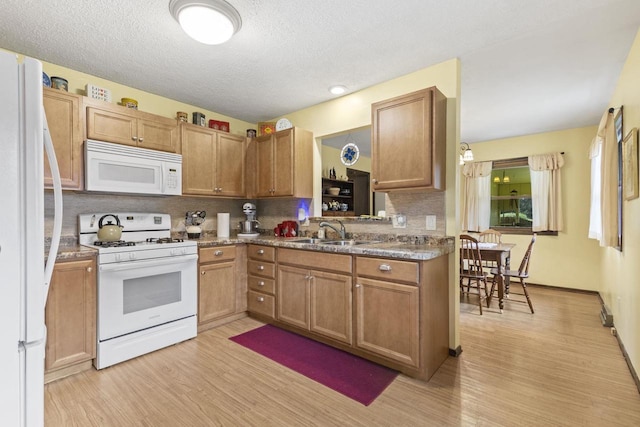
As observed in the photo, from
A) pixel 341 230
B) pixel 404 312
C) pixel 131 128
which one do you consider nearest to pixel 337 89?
pixel 341 230

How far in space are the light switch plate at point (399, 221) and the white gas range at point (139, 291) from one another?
1917 mm

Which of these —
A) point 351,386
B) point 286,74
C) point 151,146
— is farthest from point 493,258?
point 151,146

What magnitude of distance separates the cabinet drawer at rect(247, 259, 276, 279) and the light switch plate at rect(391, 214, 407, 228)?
1275 mm

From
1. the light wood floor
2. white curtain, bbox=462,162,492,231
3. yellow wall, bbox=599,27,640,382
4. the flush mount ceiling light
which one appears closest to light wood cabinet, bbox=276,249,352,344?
the light wood floor

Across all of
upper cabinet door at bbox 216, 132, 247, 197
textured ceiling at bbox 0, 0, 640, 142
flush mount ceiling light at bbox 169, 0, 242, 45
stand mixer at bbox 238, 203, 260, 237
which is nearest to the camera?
flush mount ceiling light at bbox 169, 0, 242, 45

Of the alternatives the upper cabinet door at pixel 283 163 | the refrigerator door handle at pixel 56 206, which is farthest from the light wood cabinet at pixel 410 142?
the refrigerator door handle at pixel 56 206

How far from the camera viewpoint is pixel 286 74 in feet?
9.30

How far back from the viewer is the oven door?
231 centimetres

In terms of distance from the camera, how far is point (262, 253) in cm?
317

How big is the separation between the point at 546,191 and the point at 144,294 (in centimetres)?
568

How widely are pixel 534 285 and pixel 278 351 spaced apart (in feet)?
15.0

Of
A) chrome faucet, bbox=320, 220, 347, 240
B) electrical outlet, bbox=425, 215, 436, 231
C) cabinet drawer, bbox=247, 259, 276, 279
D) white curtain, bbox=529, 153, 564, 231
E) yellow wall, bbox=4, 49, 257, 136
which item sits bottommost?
cabinet drawer, bbox=247, 259, 276, 279

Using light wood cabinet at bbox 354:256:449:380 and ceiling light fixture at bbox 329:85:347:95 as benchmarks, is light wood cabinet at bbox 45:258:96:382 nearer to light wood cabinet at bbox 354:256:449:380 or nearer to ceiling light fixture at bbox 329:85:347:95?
light wood cabinet at bbox 354:256:449:380

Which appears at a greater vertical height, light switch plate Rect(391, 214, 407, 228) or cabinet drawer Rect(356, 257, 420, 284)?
light switch plate Rect(391, 214, 407, 228)
